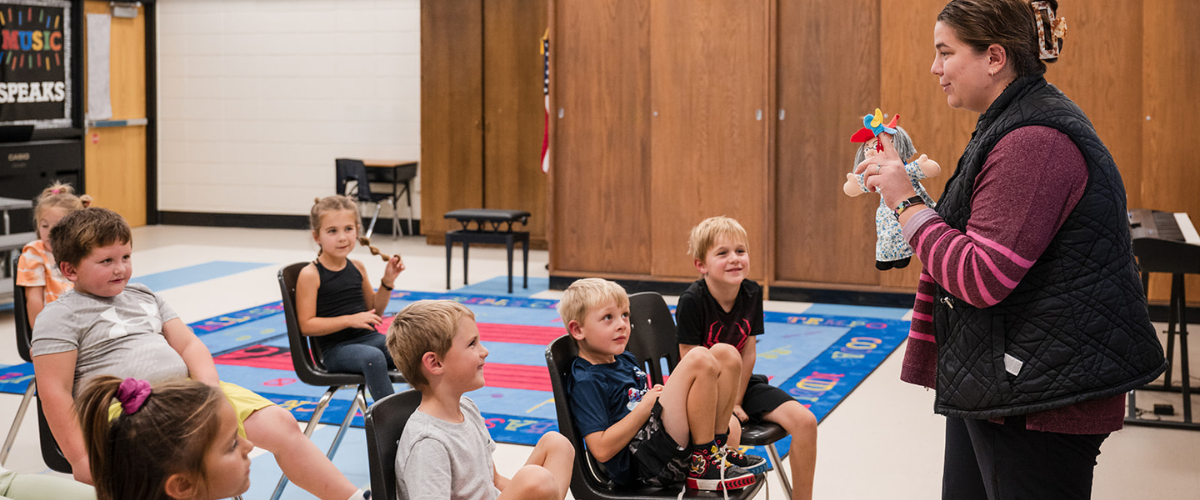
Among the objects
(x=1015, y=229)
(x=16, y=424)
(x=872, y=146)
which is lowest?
(x=16, y=424)

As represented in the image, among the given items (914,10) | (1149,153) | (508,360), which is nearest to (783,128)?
(914,10)

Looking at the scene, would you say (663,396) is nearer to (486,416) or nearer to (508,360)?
(486,416)

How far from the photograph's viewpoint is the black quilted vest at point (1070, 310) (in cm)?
165

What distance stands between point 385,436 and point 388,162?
28.0ft

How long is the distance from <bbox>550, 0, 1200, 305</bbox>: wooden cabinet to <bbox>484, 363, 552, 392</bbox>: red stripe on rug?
232 centimetres

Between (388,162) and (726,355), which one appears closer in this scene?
(726,355)

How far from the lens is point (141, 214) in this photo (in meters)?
11.7

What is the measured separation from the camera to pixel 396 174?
33.5ft

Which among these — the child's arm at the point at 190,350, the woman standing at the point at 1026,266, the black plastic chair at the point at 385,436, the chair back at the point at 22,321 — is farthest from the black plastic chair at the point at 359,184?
the woman standing at the point at 1026,266

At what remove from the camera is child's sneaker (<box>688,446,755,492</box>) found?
2414 mm

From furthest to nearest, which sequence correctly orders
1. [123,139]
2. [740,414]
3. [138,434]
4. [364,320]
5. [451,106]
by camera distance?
[123,139], [451,106], [364,320], [740,414], [138,434]

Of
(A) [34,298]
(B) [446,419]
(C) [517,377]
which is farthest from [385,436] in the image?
(C) [517,377]

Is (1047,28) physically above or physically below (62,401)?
above

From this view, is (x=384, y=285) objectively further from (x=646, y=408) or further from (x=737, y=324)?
(x=646, y=408)
